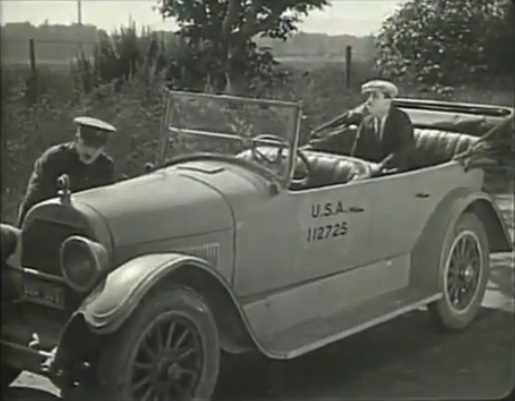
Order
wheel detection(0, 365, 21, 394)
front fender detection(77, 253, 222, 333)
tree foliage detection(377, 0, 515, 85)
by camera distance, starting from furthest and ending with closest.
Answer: tree foliage detection(377, 0, 515, 85) → wheel detection(0, 365, 21, 394) → front fender detection(77, 253, 222, 333)

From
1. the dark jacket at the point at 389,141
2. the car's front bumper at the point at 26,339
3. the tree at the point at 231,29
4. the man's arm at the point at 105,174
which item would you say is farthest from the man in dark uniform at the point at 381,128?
the car's front bumper at the point at 26,339

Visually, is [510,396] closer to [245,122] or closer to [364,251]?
[364,251]

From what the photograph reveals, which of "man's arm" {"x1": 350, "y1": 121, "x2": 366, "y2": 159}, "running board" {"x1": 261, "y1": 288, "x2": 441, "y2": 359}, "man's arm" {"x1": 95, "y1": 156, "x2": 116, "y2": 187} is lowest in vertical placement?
"running board" {"x1": 261, "y1": 288, "x2": 441, "y2": 359}

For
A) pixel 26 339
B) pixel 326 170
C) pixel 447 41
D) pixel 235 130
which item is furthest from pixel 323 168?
pixel 26 339

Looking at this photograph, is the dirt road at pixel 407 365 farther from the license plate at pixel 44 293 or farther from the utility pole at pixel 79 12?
the utility pole at pixel 79 12

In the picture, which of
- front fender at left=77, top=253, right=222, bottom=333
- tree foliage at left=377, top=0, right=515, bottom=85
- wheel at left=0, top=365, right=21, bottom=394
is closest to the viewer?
front fender at left=77, top=253, right=222, bottom=333

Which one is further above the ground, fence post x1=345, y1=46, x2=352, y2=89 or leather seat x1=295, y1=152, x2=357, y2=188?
fence post x1=345, y1=46, x2=352, y2=89

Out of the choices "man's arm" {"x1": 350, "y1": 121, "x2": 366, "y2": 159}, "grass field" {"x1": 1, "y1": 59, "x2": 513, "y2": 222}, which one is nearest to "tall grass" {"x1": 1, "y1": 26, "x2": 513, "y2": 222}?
"grass field" {"x1": 1, "y1": 59, "x2": 513, "y2": 222}

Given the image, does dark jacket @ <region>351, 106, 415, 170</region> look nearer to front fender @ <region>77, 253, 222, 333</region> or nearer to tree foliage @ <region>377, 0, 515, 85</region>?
tree foliage @ <region>377, 0, 515, 85</region>
